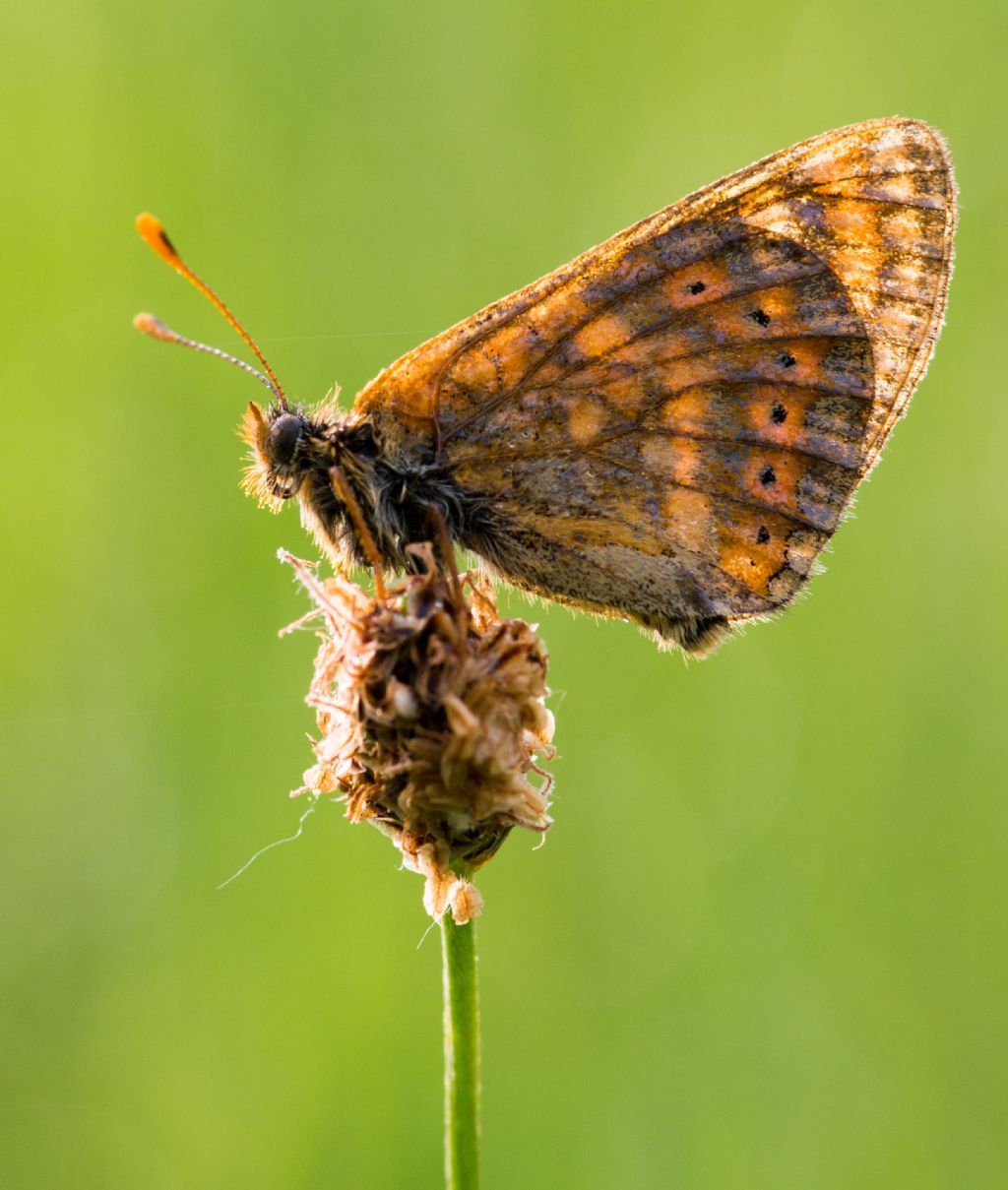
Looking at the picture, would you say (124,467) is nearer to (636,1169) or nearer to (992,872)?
(636,1169)

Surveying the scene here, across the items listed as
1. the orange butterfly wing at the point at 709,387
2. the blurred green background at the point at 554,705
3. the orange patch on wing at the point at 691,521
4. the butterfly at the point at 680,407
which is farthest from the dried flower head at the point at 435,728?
the blurred green background at the point at 554,705

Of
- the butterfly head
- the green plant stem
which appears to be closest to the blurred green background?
the butterfly head

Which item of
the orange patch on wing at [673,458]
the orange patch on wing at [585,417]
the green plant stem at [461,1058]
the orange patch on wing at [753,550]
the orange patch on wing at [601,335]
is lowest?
the green plant stem at [461,1058]

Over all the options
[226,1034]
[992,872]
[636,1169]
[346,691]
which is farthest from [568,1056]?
[346,691]

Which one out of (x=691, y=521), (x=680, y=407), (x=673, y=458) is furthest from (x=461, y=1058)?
(x=680, y=407)

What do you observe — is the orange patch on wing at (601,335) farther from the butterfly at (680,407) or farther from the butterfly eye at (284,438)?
the butterfly eye at (284,438)

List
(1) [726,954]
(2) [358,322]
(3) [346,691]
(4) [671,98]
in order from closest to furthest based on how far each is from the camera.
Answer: (3) [346,691] < (1) [726,954] < (2) [358,322] < (4) [671,98]

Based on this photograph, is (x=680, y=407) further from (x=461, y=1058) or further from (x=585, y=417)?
(x=461, y=1058)
